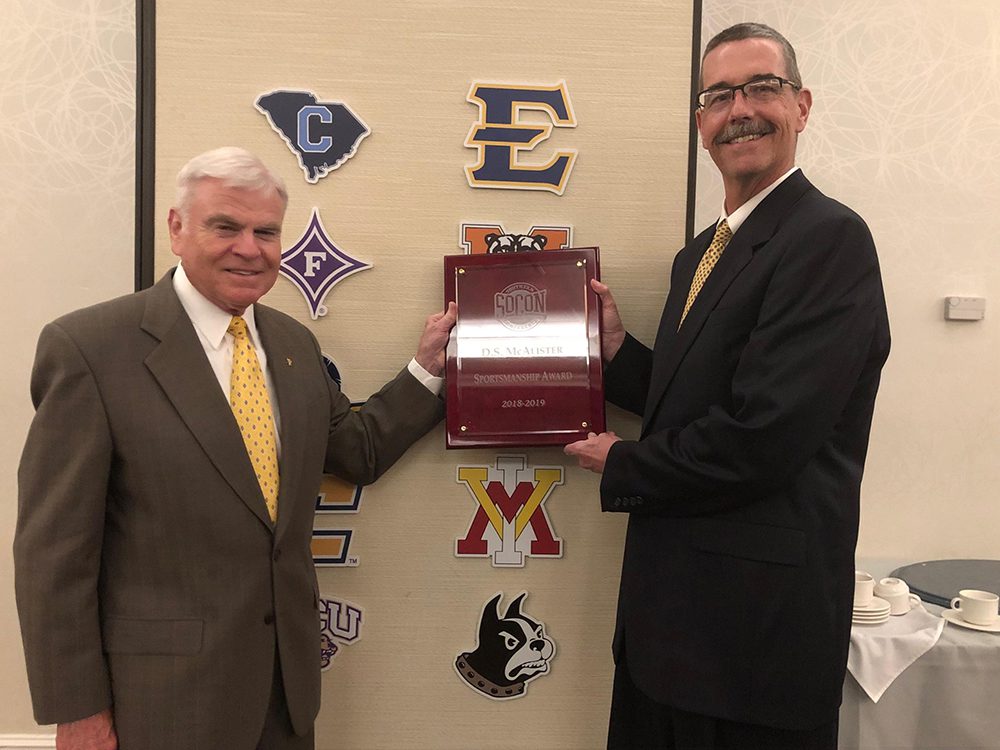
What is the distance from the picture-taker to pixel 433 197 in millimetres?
1825

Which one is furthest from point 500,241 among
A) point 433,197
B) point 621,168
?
point 621,168

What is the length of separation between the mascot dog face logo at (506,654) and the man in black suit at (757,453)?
17.0 inches

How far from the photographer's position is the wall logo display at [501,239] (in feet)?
6.01

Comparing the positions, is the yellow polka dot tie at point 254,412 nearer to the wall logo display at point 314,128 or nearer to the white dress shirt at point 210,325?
the white dress shirt at point 210,325

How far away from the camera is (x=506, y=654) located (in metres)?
1.92

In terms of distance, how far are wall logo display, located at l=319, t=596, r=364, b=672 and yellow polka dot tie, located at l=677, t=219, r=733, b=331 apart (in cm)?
110

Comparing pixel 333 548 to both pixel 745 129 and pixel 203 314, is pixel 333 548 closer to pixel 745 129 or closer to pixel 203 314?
pixel 203 314

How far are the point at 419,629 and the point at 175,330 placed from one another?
1.01m

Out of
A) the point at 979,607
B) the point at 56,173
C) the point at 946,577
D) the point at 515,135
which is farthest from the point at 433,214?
the point at 946,577

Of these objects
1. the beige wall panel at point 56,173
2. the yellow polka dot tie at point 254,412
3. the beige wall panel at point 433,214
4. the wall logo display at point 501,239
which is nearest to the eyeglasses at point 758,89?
the beige wall panel at point 433,214

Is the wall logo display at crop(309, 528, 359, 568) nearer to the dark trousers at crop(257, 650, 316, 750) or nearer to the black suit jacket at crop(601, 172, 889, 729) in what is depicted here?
the dark trousers at crop(257, 650, 316, 750)

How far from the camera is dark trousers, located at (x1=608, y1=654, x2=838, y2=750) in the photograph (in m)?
1.40

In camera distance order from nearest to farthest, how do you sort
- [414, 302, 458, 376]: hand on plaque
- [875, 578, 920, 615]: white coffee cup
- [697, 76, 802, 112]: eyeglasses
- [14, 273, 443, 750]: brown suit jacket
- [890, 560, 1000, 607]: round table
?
[14, 273, 443, 750]: brown suit jacket < [697, 76, 802, 112]: eyeglasses < [414, 302, 458, 376]: hand on plaque < [875, 578, 920, 615]: white coffee cup < [890, 560, 1000, 607]: round table

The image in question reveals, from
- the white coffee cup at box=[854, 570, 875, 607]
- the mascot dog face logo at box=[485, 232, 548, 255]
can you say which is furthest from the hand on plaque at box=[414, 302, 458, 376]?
the white coffee cup at box=[854, 570, 875, 607]
